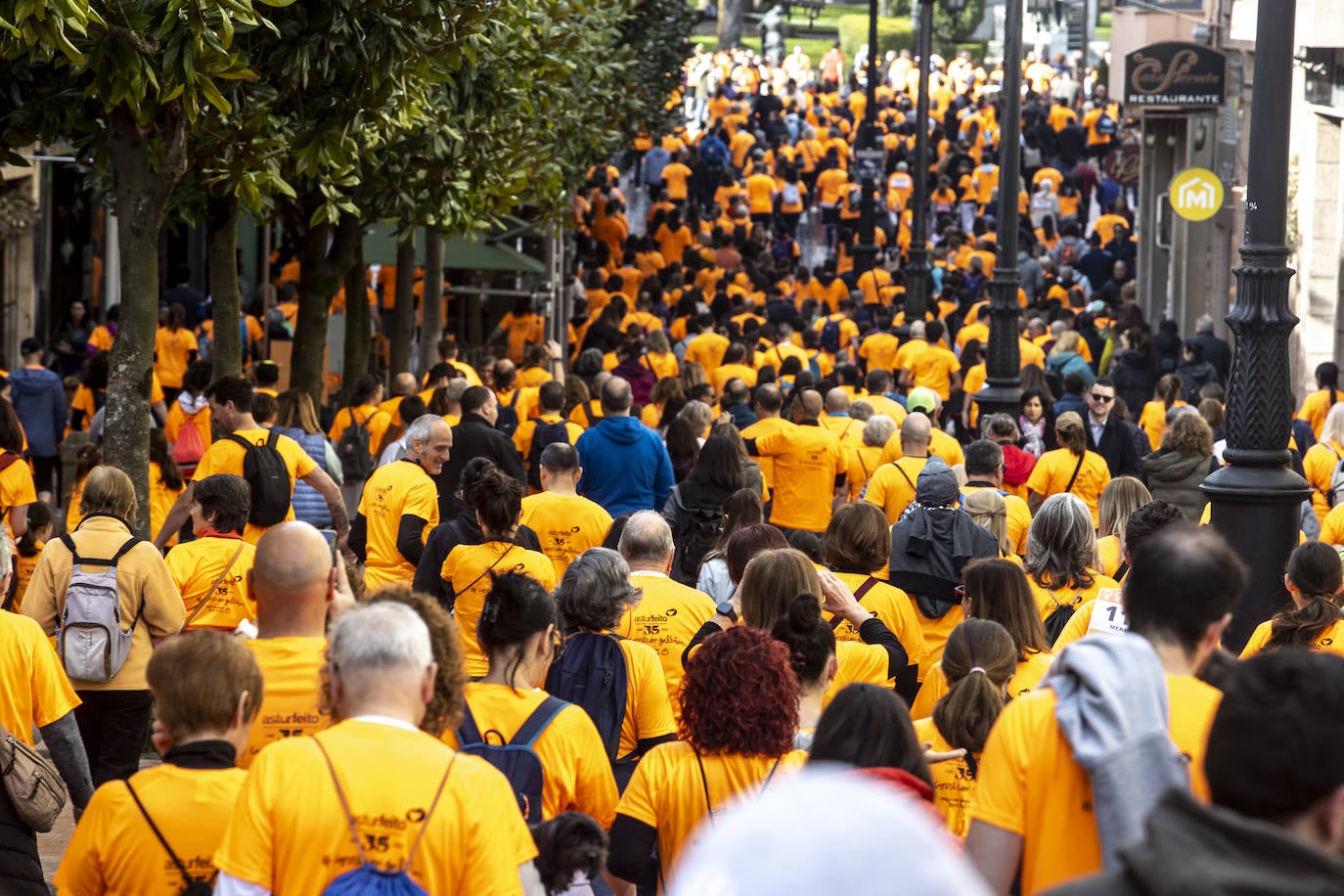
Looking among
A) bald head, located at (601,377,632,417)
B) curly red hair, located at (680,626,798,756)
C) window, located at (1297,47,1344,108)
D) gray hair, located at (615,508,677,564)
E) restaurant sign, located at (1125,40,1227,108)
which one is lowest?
curly red hair, located at (680,626,798,756)

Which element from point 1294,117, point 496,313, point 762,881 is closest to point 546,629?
point 762,881

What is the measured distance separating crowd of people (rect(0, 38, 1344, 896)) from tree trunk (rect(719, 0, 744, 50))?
58782 millimetres

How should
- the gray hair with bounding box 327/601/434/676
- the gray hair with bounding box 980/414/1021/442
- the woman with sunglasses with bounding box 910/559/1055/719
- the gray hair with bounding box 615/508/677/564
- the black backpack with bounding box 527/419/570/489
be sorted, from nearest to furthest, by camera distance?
the gray hair with bounding box 327/601/434/676
the woman with sunglasses with bounding box 910/559/1055/719
the gray hair with bounding box 615/508/677/564
the gray hair with bounding box 980/414/1021/442
the black backpack with bounding box 527/419/570/489

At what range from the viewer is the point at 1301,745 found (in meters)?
2.84

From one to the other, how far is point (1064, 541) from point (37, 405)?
10.7 m

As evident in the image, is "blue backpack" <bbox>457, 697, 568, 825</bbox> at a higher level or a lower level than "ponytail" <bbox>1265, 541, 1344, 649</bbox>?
lower

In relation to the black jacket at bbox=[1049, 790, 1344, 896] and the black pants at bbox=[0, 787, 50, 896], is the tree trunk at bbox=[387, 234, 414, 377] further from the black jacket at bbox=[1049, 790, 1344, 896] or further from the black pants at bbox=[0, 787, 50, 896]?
the black jacket at bbox=[1049, 790, 1344, 896]

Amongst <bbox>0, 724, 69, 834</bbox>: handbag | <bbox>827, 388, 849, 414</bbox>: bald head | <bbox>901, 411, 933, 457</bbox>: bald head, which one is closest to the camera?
<bbox>0, 724, 69, 834</bbox>: handbag

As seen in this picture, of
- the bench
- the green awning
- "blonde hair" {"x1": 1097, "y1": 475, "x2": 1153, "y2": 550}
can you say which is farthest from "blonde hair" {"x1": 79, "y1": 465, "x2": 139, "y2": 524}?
the bench

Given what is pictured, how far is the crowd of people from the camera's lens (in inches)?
118

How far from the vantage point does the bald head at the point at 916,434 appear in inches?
423

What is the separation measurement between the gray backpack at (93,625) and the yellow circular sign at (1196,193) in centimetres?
1405

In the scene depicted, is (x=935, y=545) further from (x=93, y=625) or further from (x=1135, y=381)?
(x=1135, y=381)

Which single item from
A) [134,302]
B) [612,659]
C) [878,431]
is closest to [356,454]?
[134,302]
